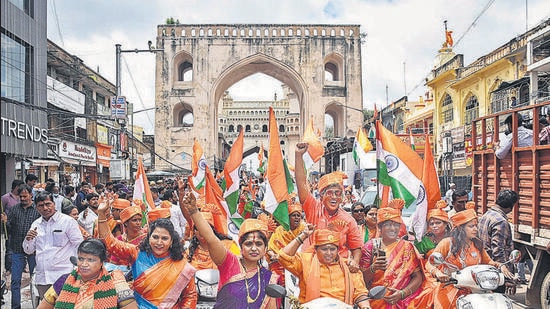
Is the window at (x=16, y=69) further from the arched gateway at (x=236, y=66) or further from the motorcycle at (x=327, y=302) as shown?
the arched gateway at (x=236, y=66)

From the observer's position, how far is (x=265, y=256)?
4000 millimetres

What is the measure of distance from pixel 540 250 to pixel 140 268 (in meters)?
4.15

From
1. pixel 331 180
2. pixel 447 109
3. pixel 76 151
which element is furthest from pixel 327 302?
pixel 447 109

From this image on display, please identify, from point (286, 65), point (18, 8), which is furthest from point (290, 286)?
point (286, 65)

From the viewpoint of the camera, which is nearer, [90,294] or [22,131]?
[90,294]

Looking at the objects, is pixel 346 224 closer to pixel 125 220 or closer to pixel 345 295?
pixel 345 295

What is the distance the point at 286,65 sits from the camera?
111 feet

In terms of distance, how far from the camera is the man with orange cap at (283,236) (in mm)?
4415

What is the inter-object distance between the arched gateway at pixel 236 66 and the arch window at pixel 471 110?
12.1 meters

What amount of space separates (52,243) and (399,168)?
3445 mm

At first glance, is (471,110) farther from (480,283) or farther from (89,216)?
(480,283)

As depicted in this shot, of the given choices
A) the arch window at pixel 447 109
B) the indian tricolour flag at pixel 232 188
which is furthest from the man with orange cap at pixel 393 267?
the arch window at pixel 447 109

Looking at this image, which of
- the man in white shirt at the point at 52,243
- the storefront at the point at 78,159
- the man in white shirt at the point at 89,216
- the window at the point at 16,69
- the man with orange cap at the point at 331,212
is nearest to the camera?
the man with orange cap at the point at 331,212

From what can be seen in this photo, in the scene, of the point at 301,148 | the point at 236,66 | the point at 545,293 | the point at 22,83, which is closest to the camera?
the point at 301,148
